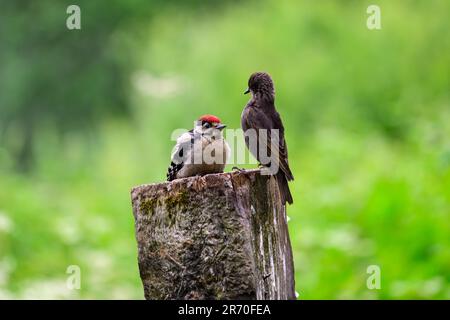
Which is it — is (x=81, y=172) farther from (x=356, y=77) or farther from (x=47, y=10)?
(x=47, y=10)

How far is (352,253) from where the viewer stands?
8391 millimetres

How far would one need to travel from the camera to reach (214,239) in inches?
146

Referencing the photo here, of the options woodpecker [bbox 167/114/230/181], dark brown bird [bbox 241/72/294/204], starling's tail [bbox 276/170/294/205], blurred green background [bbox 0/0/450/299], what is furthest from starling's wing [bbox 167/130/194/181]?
blurred green background [bbox 0/0/450/299]

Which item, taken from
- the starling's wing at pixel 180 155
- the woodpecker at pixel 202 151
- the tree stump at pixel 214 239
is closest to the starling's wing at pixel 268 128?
the woodpecker at pixel 202 151

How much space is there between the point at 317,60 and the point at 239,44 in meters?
1.45

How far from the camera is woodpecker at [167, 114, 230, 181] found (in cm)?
473

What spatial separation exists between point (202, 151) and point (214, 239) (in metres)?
1.09

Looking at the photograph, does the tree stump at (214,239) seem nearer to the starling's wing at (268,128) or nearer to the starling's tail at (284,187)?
the starling's tail at (284,187)

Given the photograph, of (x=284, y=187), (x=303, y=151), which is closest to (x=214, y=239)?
(x=284, y=187)

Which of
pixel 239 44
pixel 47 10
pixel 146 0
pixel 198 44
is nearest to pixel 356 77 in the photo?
pixel 239 44

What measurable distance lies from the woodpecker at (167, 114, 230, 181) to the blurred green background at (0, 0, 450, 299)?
2228 millimetres

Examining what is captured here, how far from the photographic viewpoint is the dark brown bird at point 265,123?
4.75 meters

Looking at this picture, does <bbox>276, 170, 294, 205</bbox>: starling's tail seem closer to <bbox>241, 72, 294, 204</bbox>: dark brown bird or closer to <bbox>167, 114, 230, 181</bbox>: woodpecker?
<bbox>241, 72, 294, 204</bbox>: dark brown bird

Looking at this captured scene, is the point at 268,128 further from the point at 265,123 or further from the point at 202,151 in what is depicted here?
A: the point at 202,151
